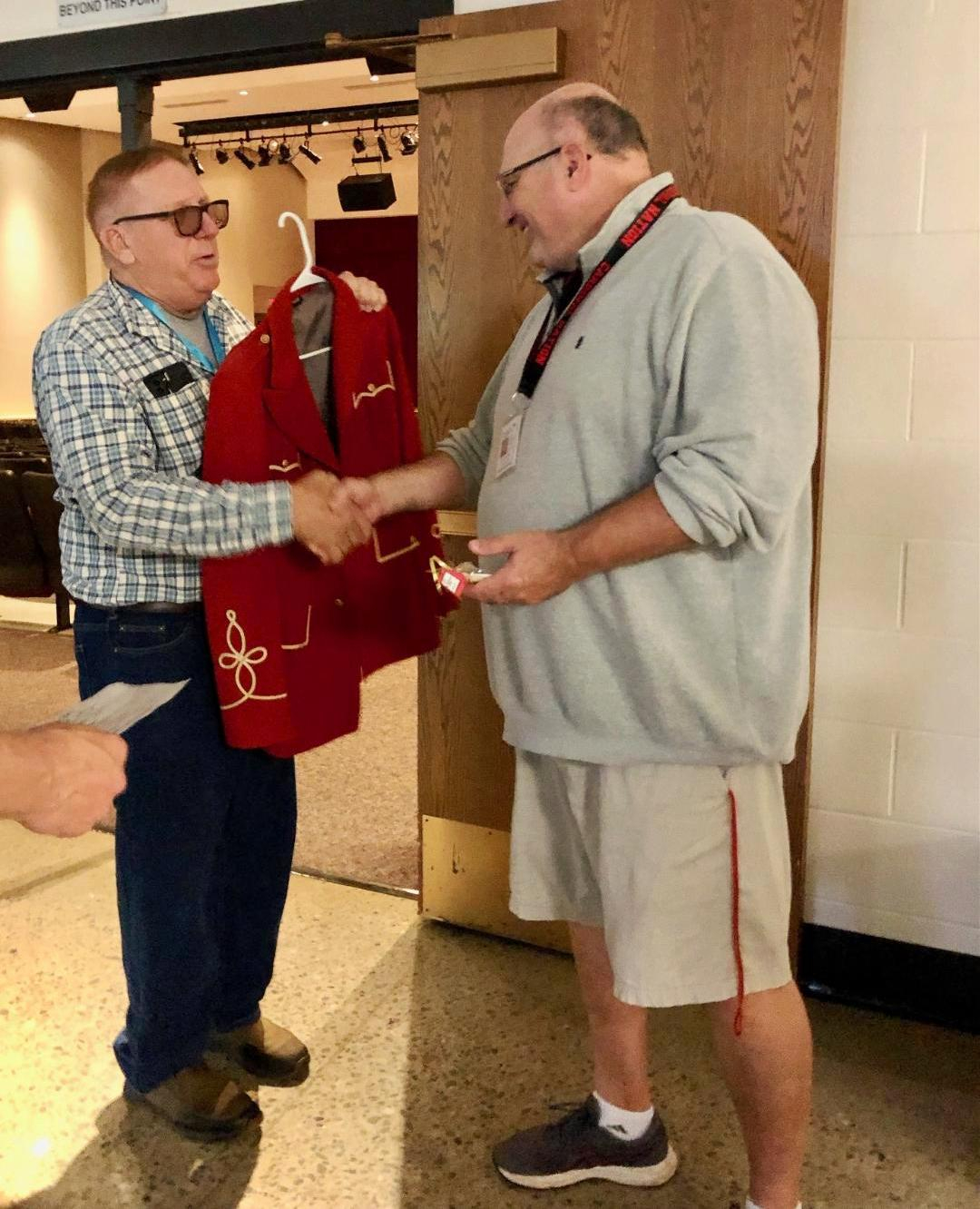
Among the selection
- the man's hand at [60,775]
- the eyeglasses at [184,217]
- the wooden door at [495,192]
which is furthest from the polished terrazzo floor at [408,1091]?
the eyeglasses at [184,217]

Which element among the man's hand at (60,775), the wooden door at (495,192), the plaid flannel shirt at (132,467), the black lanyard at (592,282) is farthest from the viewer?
the wooden door at (495,192)

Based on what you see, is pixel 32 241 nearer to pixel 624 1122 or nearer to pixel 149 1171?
pixel 149 1171

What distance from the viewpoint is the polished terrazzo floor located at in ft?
6.13

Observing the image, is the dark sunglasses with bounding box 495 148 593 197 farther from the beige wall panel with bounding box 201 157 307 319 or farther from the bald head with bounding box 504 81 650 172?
the beige wall panel with bounding box 201 157 307 319

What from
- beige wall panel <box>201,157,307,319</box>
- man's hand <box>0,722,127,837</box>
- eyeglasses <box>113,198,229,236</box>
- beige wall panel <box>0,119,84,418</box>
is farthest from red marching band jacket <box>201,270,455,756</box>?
beige wall panel <box>201,157,307,319</box>

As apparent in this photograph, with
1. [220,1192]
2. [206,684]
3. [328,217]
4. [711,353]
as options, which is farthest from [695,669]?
[328,217]

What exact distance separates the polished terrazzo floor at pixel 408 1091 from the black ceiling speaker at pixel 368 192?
7925 mm

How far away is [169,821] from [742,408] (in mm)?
1174

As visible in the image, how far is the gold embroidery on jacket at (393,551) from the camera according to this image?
6.69 feet

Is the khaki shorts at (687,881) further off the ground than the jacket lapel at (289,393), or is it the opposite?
the jacket lapel at (289,393)

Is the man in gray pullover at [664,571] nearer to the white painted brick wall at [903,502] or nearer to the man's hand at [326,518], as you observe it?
the man's hand at [326,518]

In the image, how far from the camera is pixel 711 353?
1.42 m

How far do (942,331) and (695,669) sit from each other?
3.52ft

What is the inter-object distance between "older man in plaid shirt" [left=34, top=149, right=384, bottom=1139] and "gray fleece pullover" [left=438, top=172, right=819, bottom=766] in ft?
1.46
